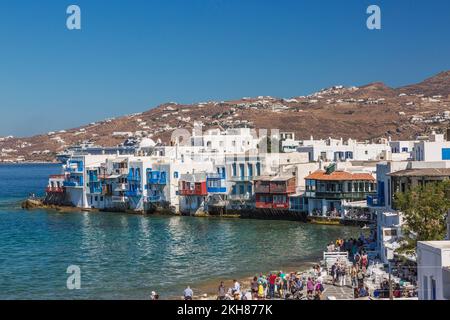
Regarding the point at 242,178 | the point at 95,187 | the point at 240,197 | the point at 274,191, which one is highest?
the point at 242,178

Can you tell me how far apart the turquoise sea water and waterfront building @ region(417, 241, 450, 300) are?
38.9 feet

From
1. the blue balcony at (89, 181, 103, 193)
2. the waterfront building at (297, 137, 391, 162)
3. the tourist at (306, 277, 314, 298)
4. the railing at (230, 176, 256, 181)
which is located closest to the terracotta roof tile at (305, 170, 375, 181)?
the railing at (230, 176, 256, 181)

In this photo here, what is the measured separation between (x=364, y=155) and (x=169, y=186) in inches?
643

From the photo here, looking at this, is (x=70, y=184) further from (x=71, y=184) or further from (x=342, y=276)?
(x=342, y=276)

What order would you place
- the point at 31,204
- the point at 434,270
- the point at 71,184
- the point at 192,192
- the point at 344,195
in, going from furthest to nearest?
the point at 31,204 < the point at 71,184 < the point at 192,192 < the point at 344,195 < the point at 434,270

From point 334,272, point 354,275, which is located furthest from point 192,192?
point 354,275

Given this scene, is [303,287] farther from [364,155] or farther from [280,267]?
[364,155]

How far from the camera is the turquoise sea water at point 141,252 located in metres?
24.9

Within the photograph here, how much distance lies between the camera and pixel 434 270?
1146 cm

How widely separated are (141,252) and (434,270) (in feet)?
75.2

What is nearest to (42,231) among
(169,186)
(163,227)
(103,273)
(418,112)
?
(163,227)

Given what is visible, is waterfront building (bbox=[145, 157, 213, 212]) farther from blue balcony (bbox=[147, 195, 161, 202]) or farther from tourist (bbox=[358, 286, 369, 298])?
tourist (bbox=[358, 286, 369, 298])

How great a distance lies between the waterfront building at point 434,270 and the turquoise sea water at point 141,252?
38.9 feet

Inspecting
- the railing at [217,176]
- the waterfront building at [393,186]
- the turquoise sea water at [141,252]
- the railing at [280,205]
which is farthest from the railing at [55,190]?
the waterfront building at [393,186]
